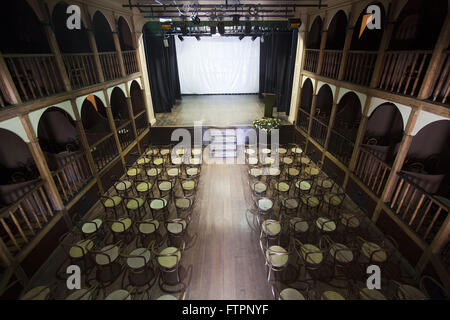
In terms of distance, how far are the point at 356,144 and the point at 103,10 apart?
8.84m

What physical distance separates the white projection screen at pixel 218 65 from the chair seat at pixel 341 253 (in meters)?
12.9

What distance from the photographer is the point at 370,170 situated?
239 inches

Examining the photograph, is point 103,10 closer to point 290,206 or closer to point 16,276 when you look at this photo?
point 16,276

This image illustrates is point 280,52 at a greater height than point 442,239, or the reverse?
point 280,52

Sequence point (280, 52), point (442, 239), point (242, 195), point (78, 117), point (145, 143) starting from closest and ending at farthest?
point (442, 239) → point (78, 117) → point (242, 195) → point (145, 143) → point (280, 52)

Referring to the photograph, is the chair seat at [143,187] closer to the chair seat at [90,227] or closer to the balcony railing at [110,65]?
the chair seat at [90,227]

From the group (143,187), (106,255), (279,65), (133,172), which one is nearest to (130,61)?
(133,172)

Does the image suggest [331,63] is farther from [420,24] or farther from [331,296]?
[331,296]

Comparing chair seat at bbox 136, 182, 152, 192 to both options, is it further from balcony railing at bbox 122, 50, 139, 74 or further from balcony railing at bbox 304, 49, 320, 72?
balcony railing at bbox 304, 49, 320, 72

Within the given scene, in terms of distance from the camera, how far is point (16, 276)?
13.5ft

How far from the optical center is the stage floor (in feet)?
35.9

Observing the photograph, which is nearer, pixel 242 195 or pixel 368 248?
pixel 368 248

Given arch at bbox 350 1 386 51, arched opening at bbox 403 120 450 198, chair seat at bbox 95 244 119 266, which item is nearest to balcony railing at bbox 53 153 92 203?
chair seat at bbox 95 244 119 266

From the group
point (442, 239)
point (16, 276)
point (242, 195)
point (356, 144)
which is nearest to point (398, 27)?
point (356, 144)
